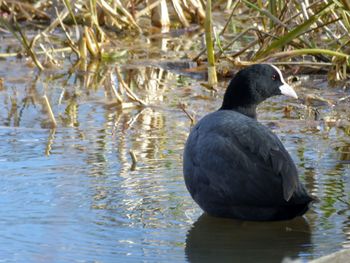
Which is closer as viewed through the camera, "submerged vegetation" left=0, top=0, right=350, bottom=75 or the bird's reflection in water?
the bird's reflection in water

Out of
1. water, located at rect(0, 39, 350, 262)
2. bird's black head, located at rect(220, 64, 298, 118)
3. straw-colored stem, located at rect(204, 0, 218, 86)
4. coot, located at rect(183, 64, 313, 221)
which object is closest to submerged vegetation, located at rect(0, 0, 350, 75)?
straw-colored stem, located at rect(204, 0, 218, 86)

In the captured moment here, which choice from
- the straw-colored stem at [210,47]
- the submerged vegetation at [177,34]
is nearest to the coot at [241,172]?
the straw-colored stem at [210,47]

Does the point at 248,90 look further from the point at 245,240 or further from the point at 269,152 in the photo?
the point at 245,240

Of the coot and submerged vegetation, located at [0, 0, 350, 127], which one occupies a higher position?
submerged vegetation, located at [0, 0, 350, 127]

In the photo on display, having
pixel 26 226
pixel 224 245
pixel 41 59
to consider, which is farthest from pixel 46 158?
pixel 41 59

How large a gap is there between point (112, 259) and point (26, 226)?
0.64m

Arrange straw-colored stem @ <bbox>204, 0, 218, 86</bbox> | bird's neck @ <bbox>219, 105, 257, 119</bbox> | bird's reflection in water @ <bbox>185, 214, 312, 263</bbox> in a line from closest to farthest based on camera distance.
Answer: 1. bird's reflection in water @ <bbox>185, 214, 312, 263</bbox>
2. bird's neck @ <bbox>219, 105, 257, 119</bbox>
3. straw-colored stem @ <bbox>204, 0, 218, 86</bbox>

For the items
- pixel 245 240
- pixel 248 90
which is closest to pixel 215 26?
pixel 248 90

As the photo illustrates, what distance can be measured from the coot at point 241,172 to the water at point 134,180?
0.10 meters

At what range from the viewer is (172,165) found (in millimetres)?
5590

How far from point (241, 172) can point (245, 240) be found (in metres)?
0.32

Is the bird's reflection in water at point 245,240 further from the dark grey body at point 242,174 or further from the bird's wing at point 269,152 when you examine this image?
the bird's wing at point 269,152

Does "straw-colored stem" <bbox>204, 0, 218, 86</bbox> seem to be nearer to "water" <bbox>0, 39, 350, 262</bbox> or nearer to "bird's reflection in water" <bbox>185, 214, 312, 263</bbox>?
"water" <bbox>0, 39, 350, 262</bbox>

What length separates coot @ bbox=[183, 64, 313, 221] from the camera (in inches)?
174
